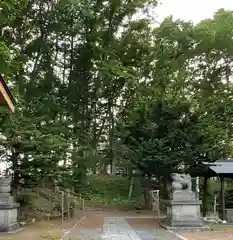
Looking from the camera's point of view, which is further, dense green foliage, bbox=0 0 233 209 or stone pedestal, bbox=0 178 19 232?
dense green foliage, bbox=0 0 233 209

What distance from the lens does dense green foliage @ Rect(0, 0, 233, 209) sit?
1752 cm

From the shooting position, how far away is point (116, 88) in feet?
96.4

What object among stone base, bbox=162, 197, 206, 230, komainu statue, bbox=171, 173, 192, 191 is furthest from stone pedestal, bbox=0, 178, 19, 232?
komainu statue, bbox=171, 173, 192, 191

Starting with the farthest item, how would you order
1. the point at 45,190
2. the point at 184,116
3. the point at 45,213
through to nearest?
the point at 45,190, the point at 45,213, the point at 184,116

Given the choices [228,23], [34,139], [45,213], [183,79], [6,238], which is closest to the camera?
[6,238]

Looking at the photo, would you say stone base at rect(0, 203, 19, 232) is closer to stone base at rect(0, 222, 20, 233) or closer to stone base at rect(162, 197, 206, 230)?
stone base at rect(0, 222, 20, 233)

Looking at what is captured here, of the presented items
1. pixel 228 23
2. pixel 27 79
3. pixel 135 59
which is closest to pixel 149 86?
pixel 135 59

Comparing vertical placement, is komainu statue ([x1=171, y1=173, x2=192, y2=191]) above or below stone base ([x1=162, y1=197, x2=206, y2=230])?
above

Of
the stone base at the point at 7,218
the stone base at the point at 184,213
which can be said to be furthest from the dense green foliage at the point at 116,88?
the stone base at the point at 184,213

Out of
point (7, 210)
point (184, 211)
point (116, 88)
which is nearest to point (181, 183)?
point (184, 211)

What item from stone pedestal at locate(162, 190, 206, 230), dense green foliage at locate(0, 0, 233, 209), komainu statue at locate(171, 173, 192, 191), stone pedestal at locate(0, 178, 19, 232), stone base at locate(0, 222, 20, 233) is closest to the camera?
stone base at locate(0, 222, 20, 233)

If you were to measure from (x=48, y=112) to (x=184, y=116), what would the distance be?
6.86 metres

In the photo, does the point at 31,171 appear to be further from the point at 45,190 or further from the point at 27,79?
the point at 27,79

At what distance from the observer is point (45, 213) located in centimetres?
1964
